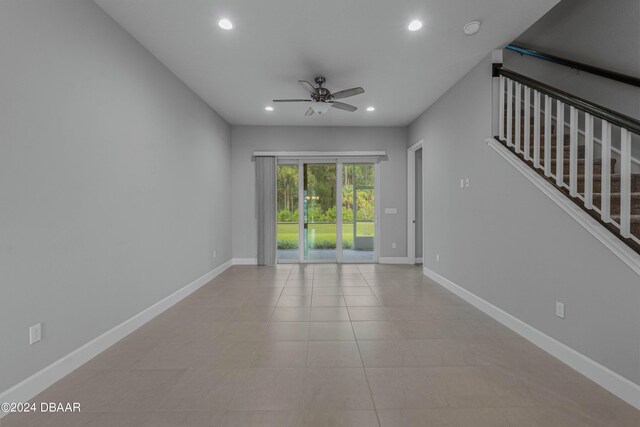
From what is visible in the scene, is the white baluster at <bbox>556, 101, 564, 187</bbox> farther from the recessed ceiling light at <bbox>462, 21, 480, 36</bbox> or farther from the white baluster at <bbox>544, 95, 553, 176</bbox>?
the recessed ceiling light at <bbox>462, 21, 480, 36</bbox>

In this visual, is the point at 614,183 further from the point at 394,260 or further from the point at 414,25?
the point at 394,260

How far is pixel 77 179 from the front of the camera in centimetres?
233

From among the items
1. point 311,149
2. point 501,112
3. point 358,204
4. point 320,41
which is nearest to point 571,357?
point 501,112

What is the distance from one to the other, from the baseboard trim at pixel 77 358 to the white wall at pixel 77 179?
0.05 m

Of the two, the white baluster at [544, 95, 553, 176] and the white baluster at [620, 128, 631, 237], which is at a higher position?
the white baluster at [544, 95, 553, 176]

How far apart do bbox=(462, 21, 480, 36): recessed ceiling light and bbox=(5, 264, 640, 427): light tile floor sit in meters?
3.01

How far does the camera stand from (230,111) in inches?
215

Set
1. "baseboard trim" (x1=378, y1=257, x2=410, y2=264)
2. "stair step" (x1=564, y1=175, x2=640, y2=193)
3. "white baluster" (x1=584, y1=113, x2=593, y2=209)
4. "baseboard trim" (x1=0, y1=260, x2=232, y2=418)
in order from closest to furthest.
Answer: "baseboard trim" (x1=0, y1=260, x2=232, y2=418)
"white baluster" (x1=584, y1=113, x2=593, y2=209)
"stair step" (x1=564, y1=175, x2=640, y2=193)
"baseboard trim" (x1=378, y1=257, x2=410, y2=264)

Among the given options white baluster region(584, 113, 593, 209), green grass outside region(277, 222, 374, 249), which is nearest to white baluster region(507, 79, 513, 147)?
white baluster region(584, 113, 593, 209)

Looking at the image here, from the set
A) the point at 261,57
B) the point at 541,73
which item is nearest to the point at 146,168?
the point at 261,57

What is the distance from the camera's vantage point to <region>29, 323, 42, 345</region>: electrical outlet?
76.3 inches

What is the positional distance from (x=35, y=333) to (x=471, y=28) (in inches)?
173

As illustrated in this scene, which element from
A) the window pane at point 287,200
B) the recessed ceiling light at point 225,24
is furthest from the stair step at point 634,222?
the window pane at point 287,200

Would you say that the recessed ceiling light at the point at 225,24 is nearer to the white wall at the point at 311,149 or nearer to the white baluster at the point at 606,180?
the white baluster at the point at 606,180
